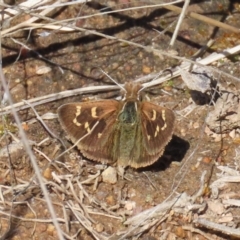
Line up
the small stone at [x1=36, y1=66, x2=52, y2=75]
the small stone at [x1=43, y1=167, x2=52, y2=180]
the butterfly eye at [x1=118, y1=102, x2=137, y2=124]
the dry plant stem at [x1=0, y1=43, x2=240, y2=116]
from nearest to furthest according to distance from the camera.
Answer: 1. the butterfly eye at [x1=118, y1=102, x2=137, y2=124]
2. the small stone at [x1=43, y1=167, x2=52, y2=180]
3. the dry plant stem at [x1=0, y1=43, x2=240, y2=116]
4. the small stone at [x1=36, y1=66, x2=52, y2=75]

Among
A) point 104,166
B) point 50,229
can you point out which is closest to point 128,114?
point 104,166

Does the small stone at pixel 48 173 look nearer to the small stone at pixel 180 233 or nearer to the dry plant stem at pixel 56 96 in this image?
the dry plant stem at pixel 56 96

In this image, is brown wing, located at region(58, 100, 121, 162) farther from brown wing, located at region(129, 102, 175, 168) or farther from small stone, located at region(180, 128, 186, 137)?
small stone, located at region(180, 128, 186, 137)

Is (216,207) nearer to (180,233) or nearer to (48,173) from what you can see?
(180,233)

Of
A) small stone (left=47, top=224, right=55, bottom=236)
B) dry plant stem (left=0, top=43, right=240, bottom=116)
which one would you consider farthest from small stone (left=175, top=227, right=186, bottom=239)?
dry plant stem (left=0, top=43, right=240, bottom=116)

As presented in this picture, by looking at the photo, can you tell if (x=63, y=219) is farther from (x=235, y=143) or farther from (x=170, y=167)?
(x=235, y=143)

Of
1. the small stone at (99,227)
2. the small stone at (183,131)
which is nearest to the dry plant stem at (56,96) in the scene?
the small stone at (183,131)

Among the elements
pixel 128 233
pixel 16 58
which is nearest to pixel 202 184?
pixel 128 233
